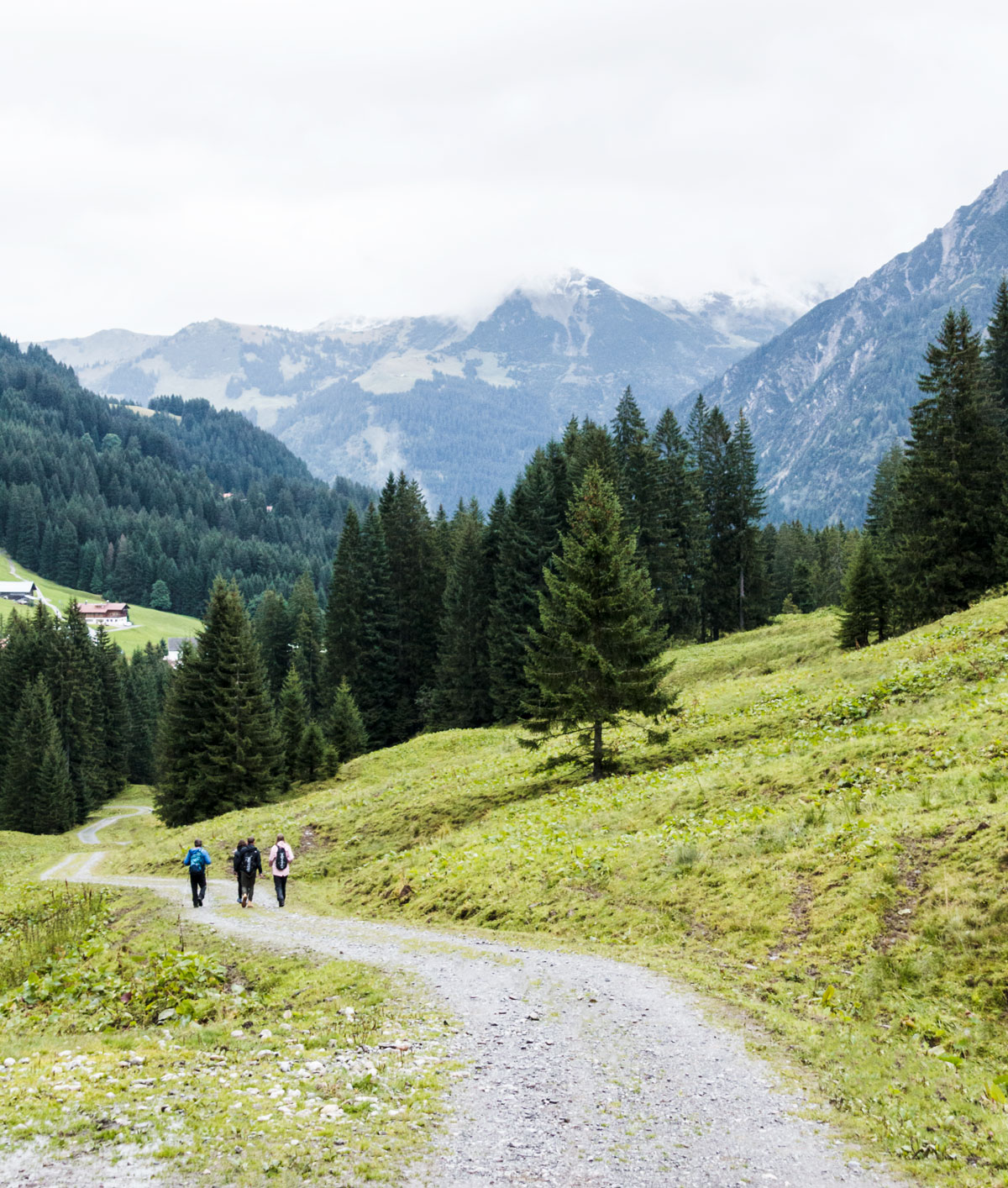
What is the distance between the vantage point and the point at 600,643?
88.2 feet

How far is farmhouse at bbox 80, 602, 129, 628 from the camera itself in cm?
16612

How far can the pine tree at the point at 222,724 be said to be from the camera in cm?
4638

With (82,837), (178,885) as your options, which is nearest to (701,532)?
(178,885)

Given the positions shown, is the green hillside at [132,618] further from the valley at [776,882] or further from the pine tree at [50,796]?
the valley at [776,882]

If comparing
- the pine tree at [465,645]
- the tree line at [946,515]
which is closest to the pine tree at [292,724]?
the pine tree at [465,645]

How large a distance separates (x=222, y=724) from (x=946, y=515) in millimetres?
41262

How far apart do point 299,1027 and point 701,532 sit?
5973 centimetres

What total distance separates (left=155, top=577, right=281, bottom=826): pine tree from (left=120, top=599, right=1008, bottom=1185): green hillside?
1139 centimetres

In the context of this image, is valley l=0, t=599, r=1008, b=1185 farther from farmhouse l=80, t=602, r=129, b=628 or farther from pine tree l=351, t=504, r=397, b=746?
farmhouse l=80, t=602, r=129, b=628

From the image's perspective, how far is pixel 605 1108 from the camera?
8164 millimetres

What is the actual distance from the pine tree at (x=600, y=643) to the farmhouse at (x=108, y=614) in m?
161

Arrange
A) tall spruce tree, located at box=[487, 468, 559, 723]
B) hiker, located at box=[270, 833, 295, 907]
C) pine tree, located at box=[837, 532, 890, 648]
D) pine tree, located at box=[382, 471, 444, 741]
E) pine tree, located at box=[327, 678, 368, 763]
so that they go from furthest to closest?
pine tree, located at box=[382, 471, 444, 741], pine tree, located at box=[327, 678, 368, 763], tall spruce tree, located at box=[487, 468, 559, 723], pine tree, located at box=[837, 532, 890, 648], hiker, located at box=[270, 833, 295, 907]

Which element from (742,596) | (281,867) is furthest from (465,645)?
(281,867)

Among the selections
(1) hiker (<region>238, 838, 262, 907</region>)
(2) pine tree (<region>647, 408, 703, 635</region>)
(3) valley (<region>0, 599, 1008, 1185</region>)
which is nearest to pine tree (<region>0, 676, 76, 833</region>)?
(3) valley (<region>0, 599, 1008, 1185</region>)
